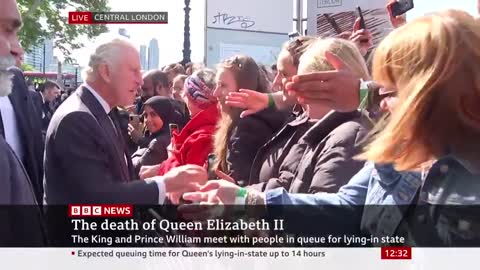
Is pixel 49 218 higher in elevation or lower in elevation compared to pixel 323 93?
lower

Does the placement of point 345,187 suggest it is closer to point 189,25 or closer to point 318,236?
point 318,236

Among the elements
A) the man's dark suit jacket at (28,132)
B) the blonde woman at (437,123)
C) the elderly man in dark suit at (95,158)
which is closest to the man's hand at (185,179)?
the elderly man in dark suit at (95,158)

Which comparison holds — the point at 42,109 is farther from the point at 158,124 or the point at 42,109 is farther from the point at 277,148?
the point at 277,148

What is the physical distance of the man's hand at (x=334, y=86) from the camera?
58.4 inches

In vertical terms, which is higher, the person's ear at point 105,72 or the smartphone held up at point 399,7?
the smartphone held up at point 399,7

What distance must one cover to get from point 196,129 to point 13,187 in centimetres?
56

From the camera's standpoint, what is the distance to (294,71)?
5.35 ft

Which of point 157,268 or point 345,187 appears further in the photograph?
A: point 157,268

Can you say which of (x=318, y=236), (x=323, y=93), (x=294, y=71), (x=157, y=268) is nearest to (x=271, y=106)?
(x=294, y=71)

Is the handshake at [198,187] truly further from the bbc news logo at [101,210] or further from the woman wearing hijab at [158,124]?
the woman wearing hijab at [158,124]

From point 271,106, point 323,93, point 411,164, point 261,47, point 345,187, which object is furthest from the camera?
point 271,106

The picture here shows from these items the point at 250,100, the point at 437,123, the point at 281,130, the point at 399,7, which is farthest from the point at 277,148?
the point at 437,123

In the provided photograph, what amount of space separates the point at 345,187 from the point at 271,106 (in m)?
0.43

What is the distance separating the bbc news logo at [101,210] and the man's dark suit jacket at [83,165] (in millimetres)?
16
